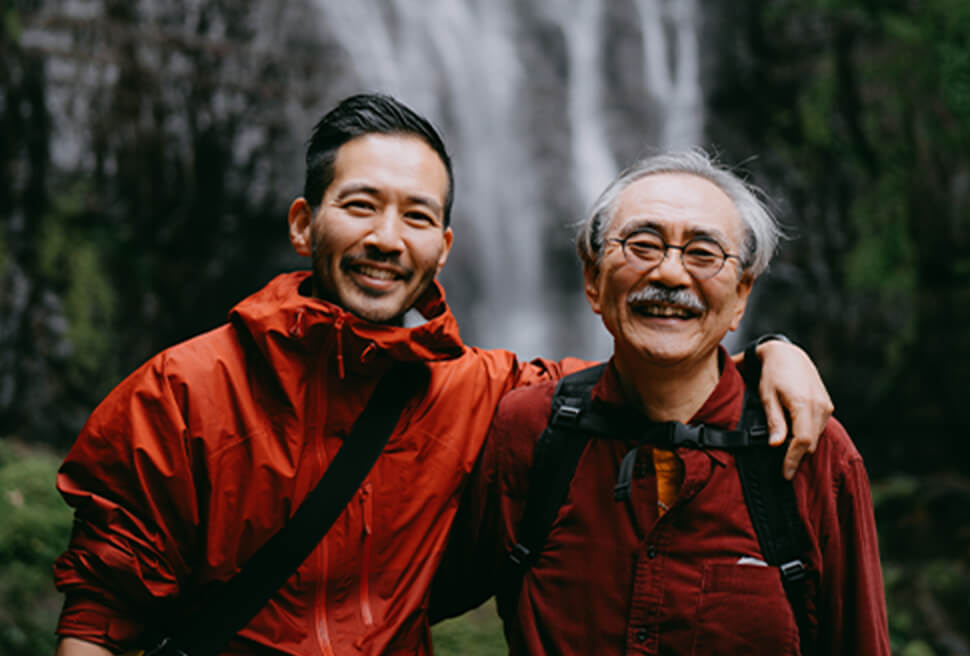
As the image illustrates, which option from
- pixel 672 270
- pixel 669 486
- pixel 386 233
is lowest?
pixel 669 486

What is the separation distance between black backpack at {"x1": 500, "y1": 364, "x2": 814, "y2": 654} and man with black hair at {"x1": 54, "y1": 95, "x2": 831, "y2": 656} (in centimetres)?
8

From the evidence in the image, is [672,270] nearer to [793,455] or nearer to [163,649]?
[793,455]

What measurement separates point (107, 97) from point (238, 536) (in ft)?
21.9

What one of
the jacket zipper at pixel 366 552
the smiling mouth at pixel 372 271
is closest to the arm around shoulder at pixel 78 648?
the jacket zipper at pixel 366 552

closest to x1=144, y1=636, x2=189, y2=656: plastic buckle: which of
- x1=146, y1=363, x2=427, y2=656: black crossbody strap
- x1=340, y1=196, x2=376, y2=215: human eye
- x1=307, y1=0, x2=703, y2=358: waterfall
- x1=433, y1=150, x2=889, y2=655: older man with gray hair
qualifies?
x1=146, y1=363, x2=427, y2=656: black crossbody strap

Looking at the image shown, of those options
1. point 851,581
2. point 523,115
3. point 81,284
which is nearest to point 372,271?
point 851,581

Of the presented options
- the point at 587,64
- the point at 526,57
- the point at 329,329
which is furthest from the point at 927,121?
the point at 329,329

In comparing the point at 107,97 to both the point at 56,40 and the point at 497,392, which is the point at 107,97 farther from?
the point at 497,392

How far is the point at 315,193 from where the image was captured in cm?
223

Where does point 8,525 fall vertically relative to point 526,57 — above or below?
below

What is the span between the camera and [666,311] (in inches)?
77.5

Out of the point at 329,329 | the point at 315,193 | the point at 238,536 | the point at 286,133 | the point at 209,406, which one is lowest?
the point at 238,536

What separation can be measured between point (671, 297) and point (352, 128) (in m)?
0.99

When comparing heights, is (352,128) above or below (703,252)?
above
